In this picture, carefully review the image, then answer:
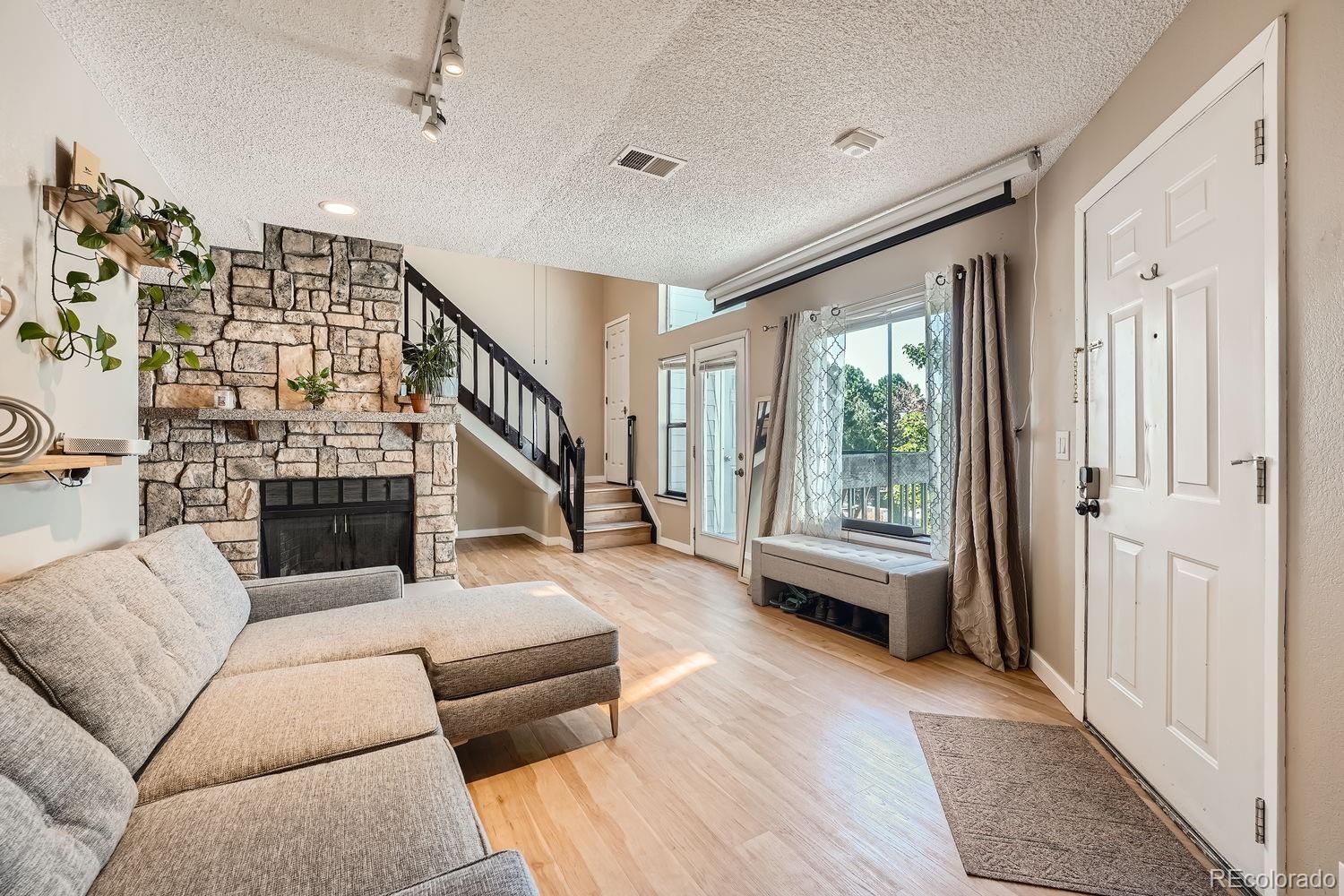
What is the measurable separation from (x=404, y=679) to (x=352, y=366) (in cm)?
320

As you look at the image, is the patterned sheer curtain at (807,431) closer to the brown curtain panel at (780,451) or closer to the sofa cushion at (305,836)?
the brown curtain panel at (780,451)

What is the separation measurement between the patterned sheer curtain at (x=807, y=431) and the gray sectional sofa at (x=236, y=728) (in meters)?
2.29

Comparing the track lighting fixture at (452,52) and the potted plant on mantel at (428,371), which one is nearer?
the track lighting fixture at (452,52)

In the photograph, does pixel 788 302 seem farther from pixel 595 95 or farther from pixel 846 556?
pixel 595 95

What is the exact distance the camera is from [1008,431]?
293 centimetres

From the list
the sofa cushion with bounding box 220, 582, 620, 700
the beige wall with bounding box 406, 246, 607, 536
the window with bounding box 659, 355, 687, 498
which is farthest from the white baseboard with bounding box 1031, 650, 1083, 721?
the beige wall with bounding box 406, 246, 607, 536

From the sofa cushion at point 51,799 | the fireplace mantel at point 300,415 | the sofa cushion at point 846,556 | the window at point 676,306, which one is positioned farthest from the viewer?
the window at point 676,306

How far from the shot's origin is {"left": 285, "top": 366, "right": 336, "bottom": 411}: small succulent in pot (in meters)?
3.93

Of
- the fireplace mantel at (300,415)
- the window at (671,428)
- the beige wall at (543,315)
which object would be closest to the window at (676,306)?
the window at (671,428)

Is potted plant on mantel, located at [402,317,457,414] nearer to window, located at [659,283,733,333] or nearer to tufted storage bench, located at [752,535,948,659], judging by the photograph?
window, located at [659,283,733,333]

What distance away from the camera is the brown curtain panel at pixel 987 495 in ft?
9.50

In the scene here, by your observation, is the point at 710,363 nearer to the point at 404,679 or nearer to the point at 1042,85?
the point at 1042,85

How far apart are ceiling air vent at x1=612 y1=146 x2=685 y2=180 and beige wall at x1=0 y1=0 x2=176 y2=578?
1817 mm

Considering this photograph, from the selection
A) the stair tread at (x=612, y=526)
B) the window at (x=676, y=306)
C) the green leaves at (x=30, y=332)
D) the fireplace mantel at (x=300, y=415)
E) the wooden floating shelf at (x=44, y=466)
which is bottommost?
the stair tread at (x=612, y=526)
